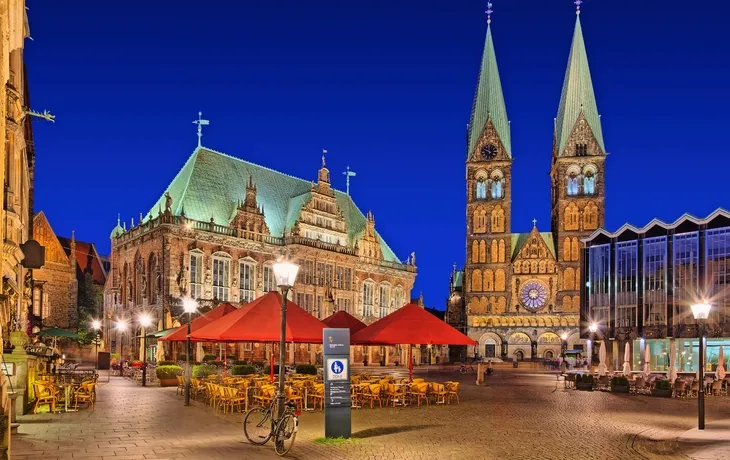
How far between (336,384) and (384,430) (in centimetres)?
216

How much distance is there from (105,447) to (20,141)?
655 inches

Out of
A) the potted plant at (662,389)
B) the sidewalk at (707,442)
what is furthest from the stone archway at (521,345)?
the sidewalk at (707,442)

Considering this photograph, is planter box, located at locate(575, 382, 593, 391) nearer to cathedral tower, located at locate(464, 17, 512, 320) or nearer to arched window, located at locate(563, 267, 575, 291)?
cathedral tower, located at locate(464, 17, 512, 320)

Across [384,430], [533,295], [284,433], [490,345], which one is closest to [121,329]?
[384,430]

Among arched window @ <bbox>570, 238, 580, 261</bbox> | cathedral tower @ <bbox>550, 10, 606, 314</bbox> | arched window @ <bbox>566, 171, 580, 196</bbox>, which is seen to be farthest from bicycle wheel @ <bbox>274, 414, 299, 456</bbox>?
arched window @ <bbox>566, 171, 580, 196</bbox>

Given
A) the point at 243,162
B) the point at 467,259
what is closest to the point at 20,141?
the point at 243,162

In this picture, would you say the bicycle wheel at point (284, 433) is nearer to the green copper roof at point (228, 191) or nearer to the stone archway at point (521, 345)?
the green copper roof at point (228, 191)

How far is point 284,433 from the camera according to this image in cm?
1349

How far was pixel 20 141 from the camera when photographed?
26.6 m

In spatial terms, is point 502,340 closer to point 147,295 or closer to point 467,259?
point 467,259

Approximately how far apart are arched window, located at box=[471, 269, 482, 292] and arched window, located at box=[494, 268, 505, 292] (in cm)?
192

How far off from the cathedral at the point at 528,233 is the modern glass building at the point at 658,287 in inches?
1005

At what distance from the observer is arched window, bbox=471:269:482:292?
94.3m

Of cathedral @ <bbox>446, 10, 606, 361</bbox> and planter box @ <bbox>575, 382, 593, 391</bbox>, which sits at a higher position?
cathedral @ <bbox>446, 10, 606, 361</bbox>
